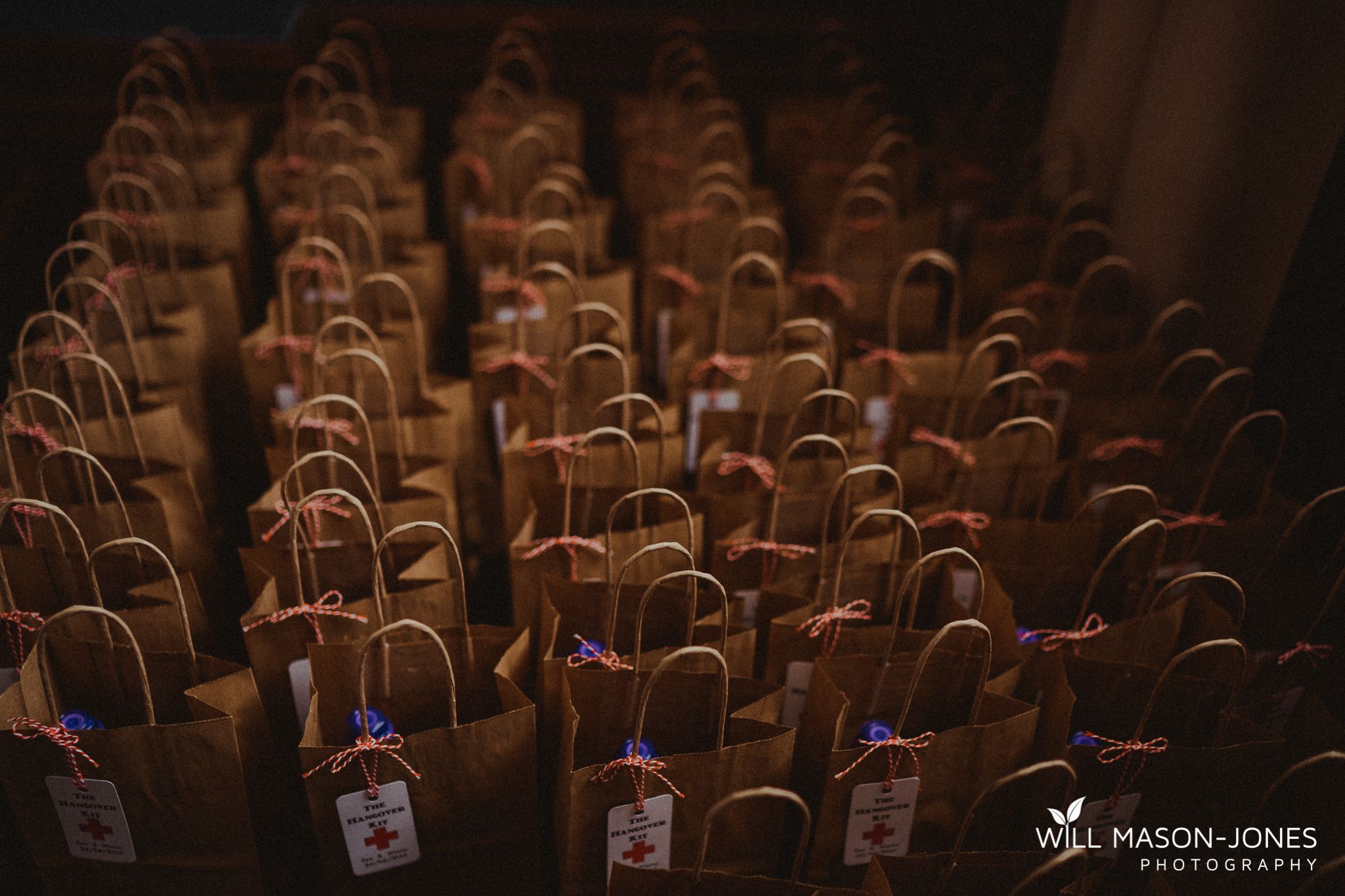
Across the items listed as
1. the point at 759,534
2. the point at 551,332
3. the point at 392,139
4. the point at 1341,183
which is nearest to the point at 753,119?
the point at 392,139

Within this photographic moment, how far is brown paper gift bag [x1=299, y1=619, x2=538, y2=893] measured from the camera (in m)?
1.58

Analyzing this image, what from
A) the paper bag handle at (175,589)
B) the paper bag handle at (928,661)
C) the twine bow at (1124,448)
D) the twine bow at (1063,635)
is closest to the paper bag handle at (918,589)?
the paper bag handle at (928,661)

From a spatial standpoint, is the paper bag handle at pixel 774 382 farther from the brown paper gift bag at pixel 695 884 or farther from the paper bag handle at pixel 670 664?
the brown paper gift bag at pixel 695 884

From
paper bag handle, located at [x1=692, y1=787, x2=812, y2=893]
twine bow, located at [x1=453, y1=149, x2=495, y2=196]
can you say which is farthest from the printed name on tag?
twine bow, located at [x1=453, y1=149, x2=495, y2=196]

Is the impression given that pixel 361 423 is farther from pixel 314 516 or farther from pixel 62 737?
pixel 62 737

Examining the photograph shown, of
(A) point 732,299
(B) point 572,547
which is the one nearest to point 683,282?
(A) point 732,299

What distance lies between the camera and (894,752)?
161 centimetres

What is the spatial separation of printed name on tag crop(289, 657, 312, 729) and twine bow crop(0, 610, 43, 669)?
0.46m

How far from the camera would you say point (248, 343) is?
260cm

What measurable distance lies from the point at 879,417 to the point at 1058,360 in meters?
0.56

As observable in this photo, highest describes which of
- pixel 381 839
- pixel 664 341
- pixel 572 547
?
pixel 664 341

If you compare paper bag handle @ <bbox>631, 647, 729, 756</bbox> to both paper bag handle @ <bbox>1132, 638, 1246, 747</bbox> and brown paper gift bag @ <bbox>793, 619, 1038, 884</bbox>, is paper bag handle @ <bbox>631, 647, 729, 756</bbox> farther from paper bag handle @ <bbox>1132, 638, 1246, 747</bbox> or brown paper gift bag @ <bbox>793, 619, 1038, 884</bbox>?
paper bag handle @ <bbox>1132, 638, 1246, 747</bbox>

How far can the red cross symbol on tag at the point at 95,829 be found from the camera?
1626 millimetres

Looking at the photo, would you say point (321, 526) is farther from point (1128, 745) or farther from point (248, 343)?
point (1128, 745)
